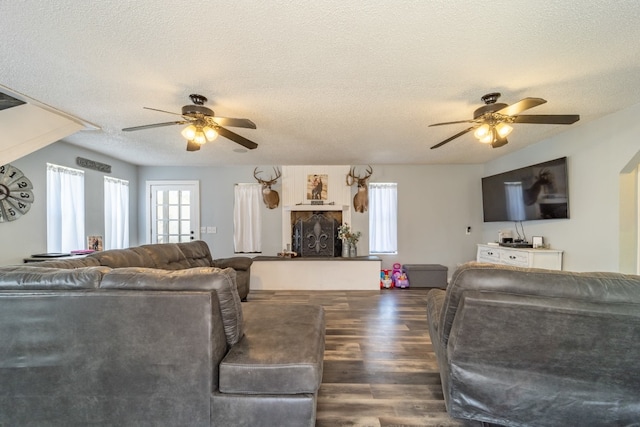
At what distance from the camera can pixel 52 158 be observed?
3.84 m

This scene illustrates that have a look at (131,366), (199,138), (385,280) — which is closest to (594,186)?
(385,280)

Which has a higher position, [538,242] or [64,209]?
[64,209]

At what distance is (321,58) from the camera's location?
2.00 meters

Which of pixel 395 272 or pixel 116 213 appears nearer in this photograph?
pixel 116 213

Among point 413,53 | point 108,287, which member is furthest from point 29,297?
point 413,53

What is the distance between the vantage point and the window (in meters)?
5.75

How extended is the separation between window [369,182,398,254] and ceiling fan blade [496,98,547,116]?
10.9ft

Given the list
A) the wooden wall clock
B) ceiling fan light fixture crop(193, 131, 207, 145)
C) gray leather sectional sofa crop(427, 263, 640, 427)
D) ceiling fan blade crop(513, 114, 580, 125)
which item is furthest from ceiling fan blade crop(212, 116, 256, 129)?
the wooden wall clock

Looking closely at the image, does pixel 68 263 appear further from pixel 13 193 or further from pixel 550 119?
pixel 550 119

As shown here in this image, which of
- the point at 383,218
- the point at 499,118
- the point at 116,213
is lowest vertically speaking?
the point at 383,218

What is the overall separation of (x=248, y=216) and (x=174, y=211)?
160 cm

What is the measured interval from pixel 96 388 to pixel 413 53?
A: 2891 millimetres

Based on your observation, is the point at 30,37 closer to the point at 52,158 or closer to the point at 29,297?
the point at 29,297

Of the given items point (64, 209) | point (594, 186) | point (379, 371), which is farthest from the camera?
point (64, 209)
